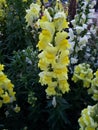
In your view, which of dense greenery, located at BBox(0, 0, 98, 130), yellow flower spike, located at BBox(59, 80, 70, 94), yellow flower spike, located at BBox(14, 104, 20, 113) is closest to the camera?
yellow flower spike, located at BBox(59, 80, 70, 94)

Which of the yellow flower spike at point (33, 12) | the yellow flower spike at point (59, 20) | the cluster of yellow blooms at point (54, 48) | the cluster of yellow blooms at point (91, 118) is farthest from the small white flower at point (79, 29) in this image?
the cluster of yellow blooms at point (91, 118)

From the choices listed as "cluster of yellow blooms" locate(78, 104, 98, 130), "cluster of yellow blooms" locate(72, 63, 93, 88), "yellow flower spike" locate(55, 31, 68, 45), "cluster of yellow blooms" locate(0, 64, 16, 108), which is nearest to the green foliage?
"cluster of yellow blooms" locate(0, 64, 16, 108)

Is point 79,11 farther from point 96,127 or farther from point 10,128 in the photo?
point 96,127

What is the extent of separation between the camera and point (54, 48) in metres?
2.28

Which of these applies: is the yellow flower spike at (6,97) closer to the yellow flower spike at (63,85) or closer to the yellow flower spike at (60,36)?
the yellow flower spike at (63,85)

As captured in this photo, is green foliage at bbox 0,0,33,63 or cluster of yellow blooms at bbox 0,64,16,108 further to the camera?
green foliage at bbox 0,0,33,63

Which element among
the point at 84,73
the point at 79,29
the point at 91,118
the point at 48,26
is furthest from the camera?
the point at 79,29

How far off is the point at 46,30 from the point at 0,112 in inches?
55.9

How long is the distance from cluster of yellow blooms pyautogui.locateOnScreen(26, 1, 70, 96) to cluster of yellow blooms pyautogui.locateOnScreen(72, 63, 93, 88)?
0.92 ft

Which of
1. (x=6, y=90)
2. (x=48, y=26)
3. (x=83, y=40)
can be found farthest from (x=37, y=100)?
(x=48, y=26)

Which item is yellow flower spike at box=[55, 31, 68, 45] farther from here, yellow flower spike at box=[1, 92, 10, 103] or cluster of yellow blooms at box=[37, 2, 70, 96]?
yellow flower spike at box=[1, 92, 10, 103]

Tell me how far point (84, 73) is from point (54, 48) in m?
0.61

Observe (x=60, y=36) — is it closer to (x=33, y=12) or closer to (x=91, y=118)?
(x=91, y=118)

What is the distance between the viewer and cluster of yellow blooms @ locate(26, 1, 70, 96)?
2.23m
